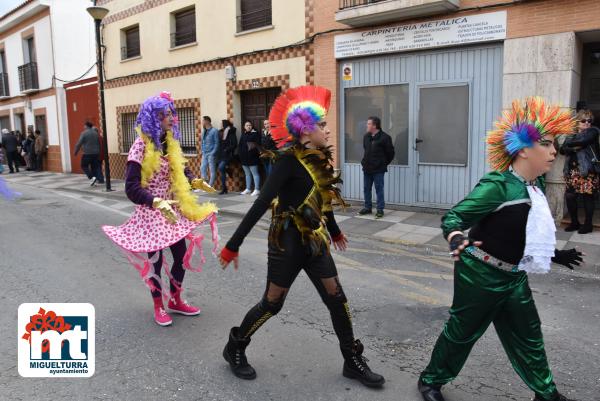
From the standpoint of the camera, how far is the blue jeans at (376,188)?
9.18 metres

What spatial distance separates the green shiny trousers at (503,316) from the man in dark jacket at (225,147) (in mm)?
9887

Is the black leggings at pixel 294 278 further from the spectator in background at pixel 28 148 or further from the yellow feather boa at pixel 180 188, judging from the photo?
the spectator in background at pixel 28 148

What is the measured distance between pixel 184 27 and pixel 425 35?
7864mm

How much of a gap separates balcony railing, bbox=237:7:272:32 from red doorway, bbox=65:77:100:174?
26.7ft

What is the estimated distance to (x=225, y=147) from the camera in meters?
12.4

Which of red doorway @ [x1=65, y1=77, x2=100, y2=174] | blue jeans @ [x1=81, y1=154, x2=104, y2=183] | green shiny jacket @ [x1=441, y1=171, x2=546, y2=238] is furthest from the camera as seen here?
red doorway @ [x1=65, y1=77, x2=100, y2=174]

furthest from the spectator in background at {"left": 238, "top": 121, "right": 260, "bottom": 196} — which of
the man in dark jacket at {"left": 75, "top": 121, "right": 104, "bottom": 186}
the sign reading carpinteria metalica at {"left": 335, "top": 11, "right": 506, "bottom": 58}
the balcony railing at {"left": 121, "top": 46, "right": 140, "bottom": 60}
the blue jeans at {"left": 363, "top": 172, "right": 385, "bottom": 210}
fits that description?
the balcony railing at {"left": 121, "top": 46, "right": 140, "bottom": 60}

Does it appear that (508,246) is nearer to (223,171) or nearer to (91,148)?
(223,171)

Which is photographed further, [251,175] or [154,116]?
[251,175]

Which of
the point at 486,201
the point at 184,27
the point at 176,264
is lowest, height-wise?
the point at 176,264


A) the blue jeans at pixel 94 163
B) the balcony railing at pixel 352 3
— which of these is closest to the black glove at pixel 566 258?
the balcony railing at pixel 352 3

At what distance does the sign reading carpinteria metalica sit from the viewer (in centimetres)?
834

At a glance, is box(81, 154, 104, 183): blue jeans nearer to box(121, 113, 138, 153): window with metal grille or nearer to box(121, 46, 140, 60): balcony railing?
box(121, 113, 138, 153): window with metal grille

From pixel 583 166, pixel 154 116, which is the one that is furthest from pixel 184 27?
pixel 154 116
